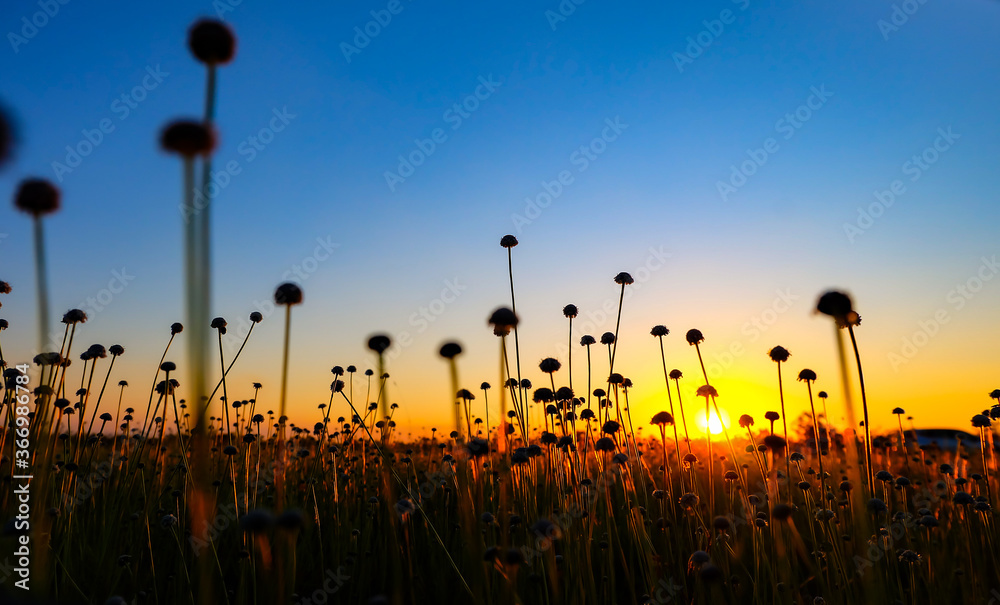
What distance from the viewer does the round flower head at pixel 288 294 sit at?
2.49 meters

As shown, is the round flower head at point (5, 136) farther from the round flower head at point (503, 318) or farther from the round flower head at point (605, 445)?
the round flower head at point (605, 445)

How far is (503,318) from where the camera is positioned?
289 cm

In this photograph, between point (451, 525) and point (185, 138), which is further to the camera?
point (451, 525)

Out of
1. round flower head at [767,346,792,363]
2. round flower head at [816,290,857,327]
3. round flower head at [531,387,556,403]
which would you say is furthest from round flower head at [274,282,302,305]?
round flower head at [767,346,792,363]

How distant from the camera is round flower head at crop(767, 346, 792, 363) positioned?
173 inches

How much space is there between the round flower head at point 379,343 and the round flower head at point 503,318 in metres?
0.71

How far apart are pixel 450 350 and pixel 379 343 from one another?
0.32 meters

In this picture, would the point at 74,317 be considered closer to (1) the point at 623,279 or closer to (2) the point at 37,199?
(2) the point at 37,199

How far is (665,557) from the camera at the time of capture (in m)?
3.88

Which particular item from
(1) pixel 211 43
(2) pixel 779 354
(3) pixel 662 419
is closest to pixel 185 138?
(1) pixel 211 43

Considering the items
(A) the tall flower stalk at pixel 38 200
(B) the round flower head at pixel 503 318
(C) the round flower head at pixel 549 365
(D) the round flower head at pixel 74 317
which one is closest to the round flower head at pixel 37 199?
(A) the tall flower stalk at pixel 38 200

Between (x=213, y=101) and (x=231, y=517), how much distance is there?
13.0 feet

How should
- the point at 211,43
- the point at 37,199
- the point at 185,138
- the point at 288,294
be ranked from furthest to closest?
1. the point at 288,294
2. the point at 37,199
3. the point at 211,43
4. the point at 185,138

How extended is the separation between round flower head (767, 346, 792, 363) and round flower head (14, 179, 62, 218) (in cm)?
458
